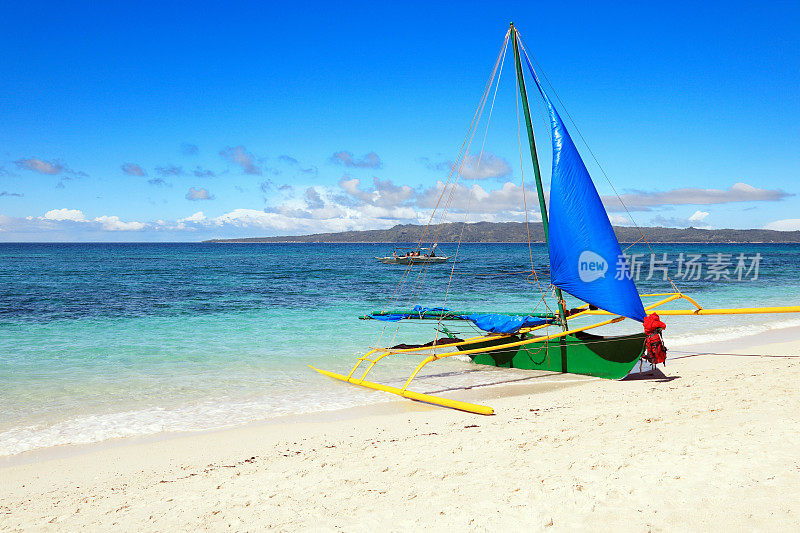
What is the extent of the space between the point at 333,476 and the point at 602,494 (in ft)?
9.30

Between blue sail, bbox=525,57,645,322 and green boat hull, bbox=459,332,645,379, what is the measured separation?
→ 0.75 m

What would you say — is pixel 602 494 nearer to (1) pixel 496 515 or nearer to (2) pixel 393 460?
(1) pixel 496 515

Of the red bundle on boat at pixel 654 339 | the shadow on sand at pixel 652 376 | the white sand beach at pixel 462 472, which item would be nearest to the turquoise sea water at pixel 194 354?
the white sand beach at pixel 462 472

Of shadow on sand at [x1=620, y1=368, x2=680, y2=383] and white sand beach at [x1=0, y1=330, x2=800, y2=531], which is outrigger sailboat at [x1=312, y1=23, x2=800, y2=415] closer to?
Answer: shadow on sand at [x1=620, y1=368, x2=680, y2=383]

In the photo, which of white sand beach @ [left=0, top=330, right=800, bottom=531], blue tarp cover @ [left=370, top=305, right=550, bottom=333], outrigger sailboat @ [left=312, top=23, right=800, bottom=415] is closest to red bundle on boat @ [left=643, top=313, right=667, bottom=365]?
outrigger sailboat @ [left=312, top=23, right=800, bottom=415]

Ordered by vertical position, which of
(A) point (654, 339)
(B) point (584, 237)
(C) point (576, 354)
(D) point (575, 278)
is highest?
(B) point (584, 237)

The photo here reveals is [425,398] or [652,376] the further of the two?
[652,376]

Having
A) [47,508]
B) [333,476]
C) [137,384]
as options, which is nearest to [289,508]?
[333,476]

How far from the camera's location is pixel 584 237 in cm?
975

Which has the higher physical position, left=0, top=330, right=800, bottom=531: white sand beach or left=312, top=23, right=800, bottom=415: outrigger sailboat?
left=312, top=23, right=800, bottom=415: outrigger sailboat

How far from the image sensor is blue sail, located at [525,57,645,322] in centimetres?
960

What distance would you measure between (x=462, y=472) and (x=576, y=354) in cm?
619

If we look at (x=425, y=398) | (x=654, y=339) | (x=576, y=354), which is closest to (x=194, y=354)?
(x=425, y=398)

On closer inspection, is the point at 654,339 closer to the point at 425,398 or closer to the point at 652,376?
the point at 652,376
